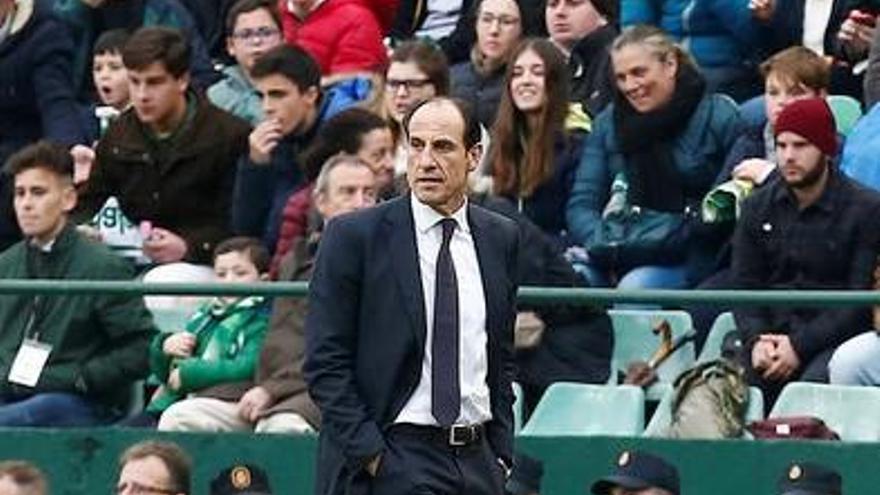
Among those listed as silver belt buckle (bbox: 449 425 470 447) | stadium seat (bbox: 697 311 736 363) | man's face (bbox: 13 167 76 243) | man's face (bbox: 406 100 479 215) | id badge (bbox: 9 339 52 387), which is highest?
man's face (bbox: 406 100 479 215)

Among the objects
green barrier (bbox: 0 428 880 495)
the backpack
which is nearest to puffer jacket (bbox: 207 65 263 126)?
green barrier (bbox: 0 428 880 495)

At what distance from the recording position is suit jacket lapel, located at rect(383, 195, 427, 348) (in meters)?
10.6

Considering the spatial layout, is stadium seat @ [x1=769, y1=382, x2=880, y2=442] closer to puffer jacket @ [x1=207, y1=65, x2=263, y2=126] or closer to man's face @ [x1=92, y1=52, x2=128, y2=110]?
puffer jacket @ [x1=207, y1=65, x2=263, y2=126]

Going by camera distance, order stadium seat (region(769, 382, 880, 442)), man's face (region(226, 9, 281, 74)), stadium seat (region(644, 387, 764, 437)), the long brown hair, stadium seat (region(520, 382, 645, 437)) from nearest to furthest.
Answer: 1. stadium seat (region(769, 382, 880, 442))
2. stadium seat (region(644, 387, 764, 437))
3. stadium seat (region(520, 382, 645, 437))
4. the long brown hair
5. man's face (region(226, 9, 281, 74))

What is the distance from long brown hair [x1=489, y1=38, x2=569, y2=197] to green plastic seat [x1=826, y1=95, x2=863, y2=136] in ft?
3.58

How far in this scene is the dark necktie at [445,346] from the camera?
416 inches

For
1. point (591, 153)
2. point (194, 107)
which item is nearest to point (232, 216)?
point (194, 107)

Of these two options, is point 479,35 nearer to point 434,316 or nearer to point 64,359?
point 64,359

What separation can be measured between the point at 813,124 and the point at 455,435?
3.08 meters

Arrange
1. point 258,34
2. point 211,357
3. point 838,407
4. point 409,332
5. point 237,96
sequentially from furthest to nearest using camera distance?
point 258,34
point 237,96
point 211,357
point 838,407
point 409,332

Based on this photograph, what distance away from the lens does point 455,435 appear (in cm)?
1060

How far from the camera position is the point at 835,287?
13102 millimetres

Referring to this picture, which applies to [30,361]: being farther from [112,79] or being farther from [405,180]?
[112,79]

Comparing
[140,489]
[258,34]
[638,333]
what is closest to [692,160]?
[638,333]
